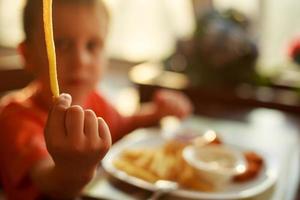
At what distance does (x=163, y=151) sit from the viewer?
2.01 ft

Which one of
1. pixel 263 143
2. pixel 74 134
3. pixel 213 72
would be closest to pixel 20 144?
pixel 74 134

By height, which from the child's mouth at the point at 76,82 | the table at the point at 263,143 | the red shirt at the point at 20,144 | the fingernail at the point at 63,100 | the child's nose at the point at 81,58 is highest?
the fingernail at the point at 63,100

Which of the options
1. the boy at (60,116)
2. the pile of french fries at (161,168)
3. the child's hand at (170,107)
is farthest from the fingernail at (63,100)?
the child's hand at (170,107)

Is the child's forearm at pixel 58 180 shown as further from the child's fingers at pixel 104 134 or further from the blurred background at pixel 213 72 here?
the blurred background at pixel 213 72

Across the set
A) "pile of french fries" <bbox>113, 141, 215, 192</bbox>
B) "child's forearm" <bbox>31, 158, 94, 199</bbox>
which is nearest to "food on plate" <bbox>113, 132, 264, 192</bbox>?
"pile of french fries" <bbox>113, 141, 215, 192</bbox>

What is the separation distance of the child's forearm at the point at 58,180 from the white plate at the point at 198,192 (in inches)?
2.5

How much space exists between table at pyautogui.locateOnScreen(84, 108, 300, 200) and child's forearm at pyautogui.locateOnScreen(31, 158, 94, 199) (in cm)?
5

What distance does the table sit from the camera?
541 millimetres

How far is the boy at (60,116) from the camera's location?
300mm

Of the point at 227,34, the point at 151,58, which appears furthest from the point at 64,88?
the point at 151,58

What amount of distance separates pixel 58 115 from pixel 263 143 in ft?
1.67

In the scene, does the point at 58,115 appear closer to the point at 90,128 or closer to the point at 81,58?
the point at 90,128

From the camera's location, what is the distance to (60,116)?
0.96ft

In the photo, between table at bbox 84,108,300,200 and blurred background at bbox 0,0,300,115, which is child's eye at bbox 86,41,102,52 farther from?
blurred background at bbox 0,0,300,115
